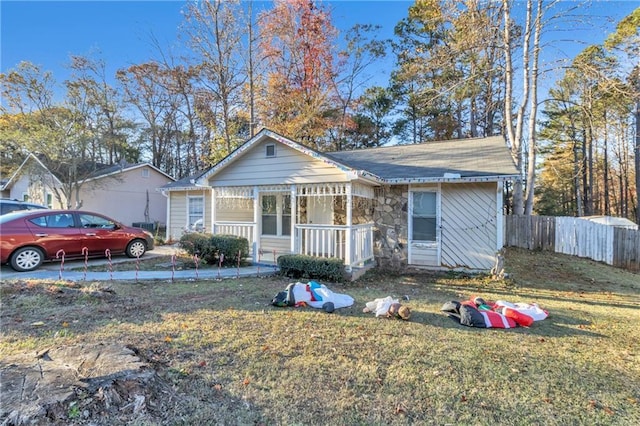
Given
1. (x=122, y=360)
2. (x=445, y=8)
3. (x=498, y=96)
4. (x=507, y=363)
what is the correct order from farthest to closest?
(x=498, y=96)
(x=445, y=8)
(x=507, y=363)
(x=122, y=360)

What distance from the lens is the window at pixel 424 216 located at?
8758mm

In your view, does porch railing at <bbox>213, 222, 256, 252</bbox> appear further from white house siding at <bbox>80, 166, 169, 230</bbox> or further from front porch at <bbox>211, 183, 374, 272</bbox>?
white house siding at <bbox>80, 166, 169, 230</bbox>

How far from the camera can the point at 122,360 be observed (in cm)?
278

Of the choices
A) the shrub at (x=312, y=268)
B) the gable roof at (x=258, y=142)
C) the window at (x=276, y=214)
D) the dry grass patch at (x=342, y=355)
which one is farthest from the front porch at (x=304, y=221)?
the dry grass patch at (x=342, y=355)

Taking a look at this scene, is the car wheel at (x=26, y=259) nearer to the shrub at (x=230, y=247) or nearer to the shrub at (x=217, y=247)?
the shrub at (x=217, y=247)

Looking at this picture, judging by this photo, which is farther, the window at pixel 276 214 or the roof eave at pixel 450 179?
the window at pixel 276 214

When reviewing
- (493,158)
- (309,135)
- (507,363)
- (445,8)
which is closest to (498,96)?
(445,8)

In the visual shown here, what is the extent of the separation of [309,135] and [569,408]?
1814cm

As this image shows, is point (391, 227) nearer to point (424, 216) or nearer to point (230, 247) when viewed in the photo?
point (424, 216)

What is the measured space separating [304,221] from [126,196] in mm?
14571

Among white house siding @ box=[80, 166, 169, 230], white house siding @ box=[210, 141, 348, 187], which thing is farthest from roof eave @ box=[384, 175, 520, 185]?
white house siding @ box=[80, 166, 169, 230]

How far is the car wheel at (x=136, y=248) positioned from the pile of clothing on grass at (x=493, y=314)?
8.58 m

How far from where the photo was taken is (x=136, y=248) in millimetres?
9586

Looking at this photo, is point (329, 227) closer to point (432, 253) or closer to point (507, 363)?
point (432, 253)
